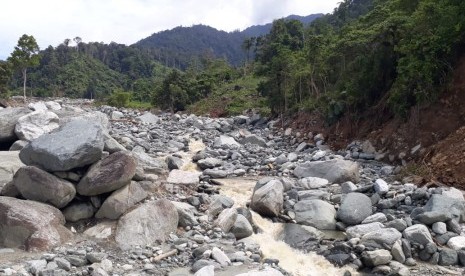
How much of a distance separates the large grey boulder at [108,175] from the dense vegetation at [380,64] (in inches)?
404

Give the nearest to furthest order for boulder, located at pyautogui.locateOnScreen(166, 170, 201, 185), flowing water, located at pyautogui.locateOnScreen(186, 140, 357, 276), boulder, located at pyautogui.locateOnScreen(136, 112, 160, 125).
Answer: flowing water, located at pyautogui.locateOnScreen(186, 140, 357, 276), boulder, located at pyautogui.locateOnScreen(166, 170, 201, 185), boulder, located at pyautogui.locateOnScreen(136, 112, 160, 125)

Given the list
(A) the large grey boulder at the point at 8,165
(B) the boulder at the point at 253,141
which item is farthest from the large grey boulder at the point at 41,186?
(B) the boulder at the point at 253,141

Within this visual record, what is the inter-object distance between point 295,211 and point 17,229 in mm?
6730

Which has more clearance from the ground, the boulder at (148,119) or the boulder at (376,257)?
the boulder at (148,119)

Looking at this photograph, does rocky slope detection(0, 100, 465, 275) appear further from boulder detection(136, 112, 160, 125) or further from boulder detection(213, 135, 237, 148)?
boulder detection(136, 112, 160, 125)

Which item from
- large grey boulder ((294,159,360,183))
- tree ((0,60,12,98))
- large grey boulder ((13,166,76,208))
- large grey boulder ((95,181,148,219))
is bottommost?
large grey boulder ((294,159,360,183))

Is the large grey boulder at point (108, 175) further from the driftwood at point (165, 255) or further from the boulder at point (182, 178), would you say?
the boulder at point (182, 178)

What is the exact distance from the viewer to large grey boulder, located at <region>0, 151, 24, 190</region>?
1120 centimetres

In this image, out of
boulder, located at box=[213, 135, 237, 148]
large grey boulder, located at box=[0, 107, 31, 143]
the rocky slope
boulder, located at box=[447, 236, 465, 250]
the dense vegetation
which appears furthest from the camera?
boulder, located at box=[213, 135, 237, 148]

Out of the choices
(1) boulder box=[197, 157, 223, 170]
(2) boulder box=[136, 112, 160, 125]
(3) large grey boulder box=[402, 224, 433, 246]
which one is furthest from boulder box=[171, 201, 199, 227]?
(2) boulder box=[136, 112, 160, 125]

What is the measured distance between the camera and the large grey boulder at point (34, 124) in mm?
14258

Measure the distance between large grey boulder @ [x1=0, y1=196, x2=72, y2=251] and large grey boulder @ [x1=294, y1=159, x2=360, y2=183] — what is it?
26.9ft

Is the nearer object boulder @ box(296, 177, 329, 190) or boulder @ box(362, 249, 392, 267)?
boulder @ box(362, 249, 392, 267)

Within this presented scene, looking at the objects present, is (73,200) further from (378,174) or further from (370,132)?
(370,132)
